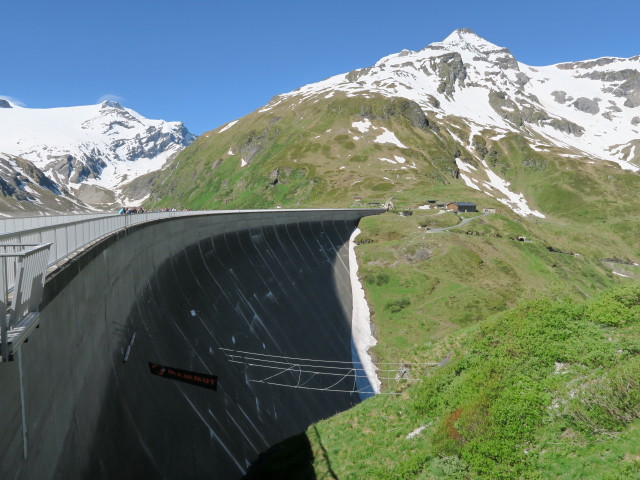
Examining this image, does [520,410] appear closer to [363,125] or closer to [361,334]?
[361,334]

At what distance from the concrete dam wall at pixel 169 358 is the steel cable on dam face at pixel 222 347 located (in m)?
0.10

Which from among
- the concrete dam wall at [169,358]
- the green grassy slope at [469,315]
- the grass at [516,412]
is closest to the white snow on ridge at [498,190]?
the green grassy slope at [469,315]

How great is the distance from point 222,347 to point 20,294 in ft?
71.0

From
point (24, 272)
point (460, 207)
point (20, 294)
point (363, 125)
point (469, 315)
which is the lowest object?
point (469, 315)

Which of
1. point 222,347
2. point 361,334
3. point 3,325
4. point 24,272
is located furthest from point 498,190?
point 3,325

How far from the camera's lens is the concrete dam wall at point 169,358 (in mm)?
10555

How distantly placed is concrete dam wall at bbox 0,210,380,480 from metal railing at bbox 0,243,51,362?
0.92m

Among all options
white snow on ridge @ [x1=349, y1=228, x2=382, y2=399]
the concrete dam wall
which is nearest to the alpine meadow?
white snow on ridge @ [x1=349, y1=228, x2=382, y2=399]

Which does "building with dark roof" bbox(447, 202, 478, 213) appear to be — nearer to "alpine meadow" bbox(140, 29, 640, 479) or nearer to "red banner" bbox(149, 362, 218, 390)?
"alpine meadow" bbox(140, 29, 640, 479)

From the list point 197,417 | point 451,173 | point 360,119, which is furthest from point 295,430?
point 360,119

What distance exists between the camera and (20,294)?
8.02 meters

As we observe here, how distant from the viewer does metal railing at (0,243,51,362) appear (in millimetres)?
7500

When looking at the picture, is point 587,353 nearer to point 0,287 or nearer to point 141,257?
point 0,287

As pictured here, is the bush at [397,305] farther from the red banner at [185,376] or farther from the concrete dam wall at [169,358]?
the red banner at [185,376]
